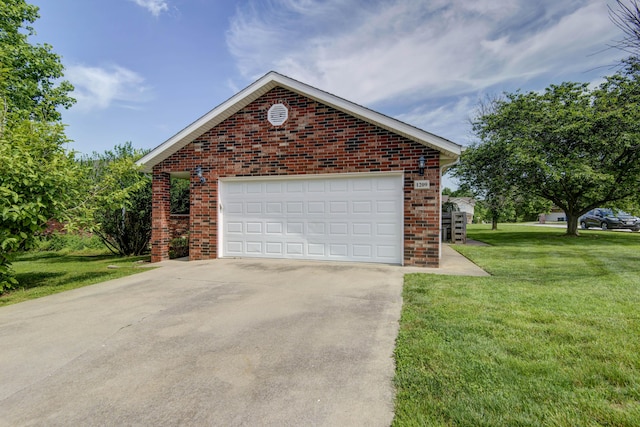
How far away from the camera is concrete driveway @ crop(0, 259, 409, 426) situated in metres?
2.09

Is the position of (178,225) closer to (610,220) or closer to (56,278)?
(56,278)

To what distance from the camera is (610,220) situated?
20.5 m

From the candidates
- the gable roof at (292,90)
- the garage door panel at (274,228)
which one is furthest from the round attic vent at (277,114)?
the garage door panel at (274,228)

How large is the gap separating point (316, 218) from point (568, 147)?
12.3 m

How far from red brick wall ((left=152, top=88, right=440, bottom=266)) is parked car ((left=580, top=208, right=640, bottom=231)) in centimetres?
1874

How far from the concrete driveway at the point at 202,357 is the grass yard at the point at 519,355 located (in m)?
0.27

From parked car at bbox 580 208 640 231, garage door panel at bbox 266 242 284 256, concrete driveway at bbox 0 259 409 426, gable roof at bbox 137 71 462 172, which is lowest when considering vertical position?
concrete driveway at bbox 0 259 409 426

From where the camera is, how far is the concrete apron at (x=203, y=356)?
2.09 metres

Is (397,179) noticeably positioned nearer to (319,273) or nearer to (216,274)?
(319,273)

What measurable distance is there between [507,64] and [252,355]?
12.8 m

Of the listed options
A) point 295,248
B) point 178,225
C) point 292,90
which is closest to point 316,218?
point 295,248

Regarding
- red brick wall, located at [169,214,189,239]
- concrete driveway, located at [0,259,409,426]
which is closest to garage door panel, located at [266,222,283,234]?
concrete driveway, located at [0,259,409,426]

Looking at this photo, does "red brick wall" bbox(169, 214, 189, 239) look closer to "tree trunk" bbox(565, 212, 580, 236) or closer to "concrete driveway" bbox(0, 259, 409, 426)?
"concrete driveway" bbox(0, 259, 409, 426)

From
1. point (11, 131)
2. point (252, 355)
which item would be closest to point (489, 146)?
point (252, 355)
